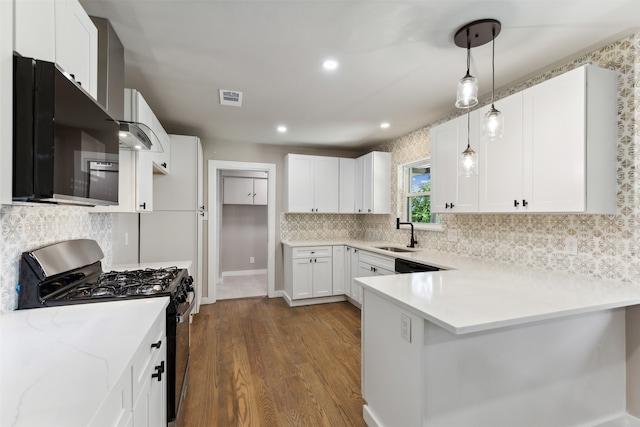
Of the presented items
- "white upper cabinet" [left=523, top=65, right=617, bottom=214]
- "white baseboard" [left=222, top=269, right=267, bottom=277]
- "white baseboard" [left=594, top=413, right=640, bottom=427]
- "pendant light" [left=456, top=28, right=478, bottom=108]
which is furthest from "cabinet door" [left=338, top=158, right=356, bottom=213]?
"white baseboard" [left=594, top=413, right=640, bottom=427]

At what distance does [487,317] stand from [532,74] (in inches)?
84.7

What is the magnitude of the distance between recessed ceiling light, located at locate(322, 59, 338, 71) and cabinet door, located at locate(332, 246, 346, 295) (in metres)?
2.62

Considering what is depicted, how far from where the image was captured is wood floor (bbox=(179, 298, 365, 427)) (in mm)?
1940

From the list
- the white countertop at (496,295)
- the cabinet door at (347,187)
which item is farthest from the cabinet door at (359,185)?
the white countertop at (496,295)

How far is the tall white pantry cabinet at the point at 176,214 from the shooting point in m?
3.55

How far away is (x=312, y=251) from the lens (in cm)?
418

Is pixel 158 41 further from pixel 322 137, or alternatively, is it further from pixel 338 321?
pixel 338 321

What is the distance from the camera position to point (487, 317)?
124 cm

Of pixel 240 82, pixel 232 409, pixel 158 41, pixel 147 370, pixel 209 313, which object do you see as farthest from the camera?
pixel 209 313

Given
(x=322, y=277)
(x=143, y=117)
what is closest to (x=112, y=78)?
(x=143, y=117)

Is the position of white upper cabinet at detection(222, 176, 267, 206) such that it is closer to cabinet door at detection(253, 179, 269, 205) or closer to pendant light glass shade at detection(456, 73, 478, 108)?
cabinet door at detection(253, 179, 269, 205)

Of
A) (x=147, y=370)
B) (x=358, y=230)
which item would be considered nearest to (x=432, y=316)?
(x=147, y=370)

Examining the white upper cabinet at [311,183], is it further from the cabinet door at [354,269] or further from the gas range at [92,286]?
the gas range at [92,286]

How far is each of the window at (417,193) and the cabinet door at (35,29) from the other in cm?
343
